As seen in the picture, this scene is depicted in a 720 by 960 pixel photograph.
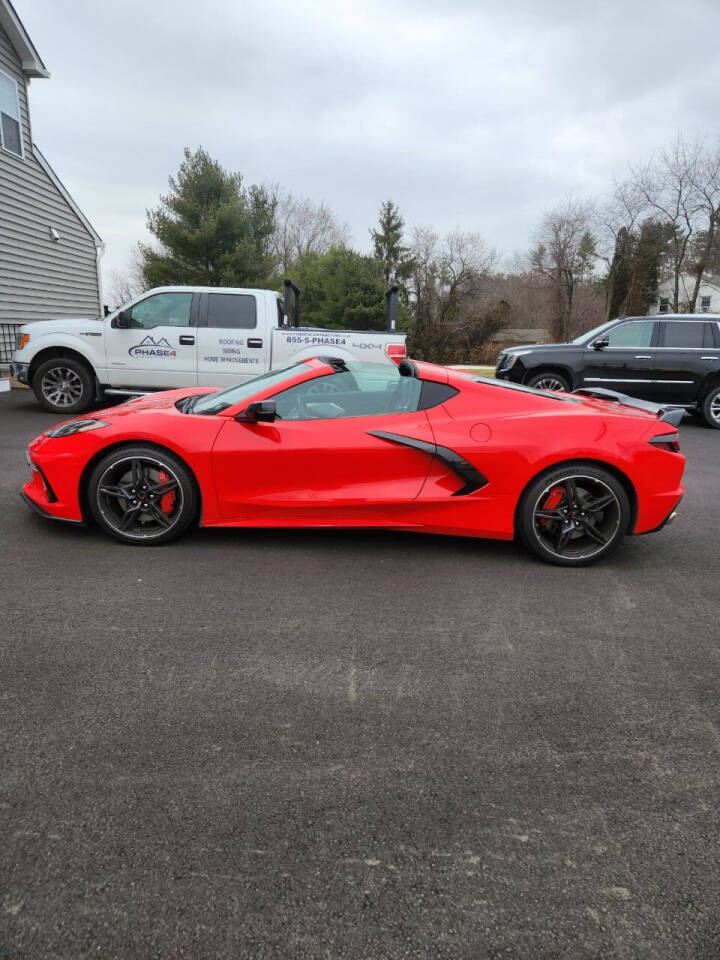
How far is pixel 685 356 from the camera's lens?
34.2ft

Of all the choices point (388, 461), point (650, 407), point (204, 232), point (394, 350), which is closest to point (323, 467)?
point (388, 461)

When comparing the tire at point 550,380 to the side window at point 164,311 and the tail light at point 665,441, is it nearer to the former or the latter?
the side window at point 164,311

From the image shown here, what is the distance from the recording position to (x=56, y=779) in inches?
78.4

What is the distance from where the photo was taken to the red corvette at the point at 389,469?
13.1ft

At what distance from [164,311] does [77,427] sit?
5.45m

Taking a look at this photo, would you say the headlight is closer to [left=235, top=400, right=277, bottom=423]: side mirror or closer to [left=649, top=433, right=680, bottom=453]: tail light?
[left=235, top=400, right=277, bottom=423]: side mirror

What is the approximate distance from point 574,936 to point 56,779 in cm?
158

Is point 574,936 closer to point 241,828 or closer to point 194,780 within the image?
point 241,828

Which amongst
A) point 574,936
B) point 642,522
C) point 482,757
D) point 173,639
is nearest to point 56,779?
point 173,639

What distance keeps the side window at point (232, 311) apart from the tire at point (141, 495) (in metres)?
5.50

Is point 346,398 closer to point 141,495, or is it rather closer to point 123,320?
point 141,495

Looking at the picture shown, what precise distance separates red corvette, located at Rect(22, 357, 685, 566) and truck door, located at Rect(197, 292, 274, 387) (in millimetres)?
5161

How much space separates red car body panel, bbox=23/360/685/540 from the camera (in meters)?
3.98

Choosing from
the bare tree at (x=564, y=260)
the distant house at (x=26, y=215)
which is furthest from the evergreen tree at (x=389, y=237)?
the distant house at (x=26, y=215)
